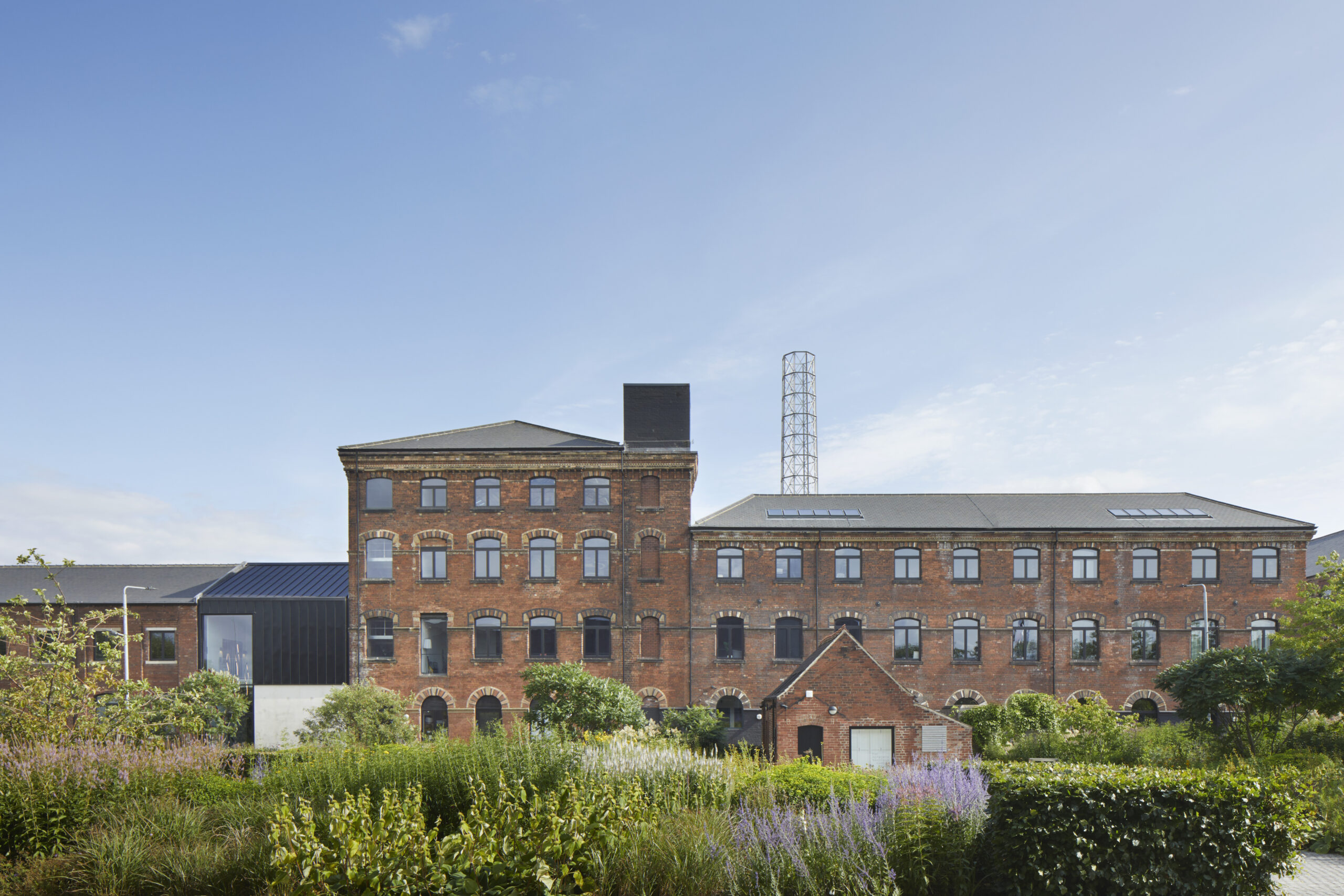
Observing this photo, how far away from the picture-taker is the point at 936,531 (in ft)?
104

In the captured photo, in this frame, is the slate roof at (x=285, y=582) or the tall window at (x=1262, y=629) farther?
the slate roof at (x=285, y=582)

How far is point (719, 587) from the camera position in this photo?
31359mm

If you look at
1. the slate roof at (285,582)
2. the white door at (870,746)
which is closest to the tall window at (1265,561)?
the white door at (870,746)

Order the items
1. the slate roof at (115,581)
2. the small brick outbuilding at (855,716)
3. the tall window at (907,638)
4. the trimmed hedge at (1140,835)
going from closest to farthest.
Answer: the trimmed hedge at (1140,835), the small brick outbuilding at (855,716), the tall window at (907,638), the slate roof at (115,581)

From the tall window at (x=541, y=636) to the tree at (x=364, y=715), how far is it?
504 cm

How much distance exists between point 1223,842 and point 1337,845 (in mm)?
7618

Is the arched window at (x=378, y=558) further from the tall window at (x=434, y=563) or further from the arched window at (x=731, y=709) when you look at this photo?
the arched window at (x=731, y=709)

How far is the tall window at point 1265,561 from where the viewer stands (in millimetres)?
31453

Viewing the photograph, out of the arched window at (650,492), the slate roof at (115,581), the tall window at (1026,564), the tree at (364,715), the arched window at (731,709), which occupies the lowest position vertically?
the arched window at (731,709)

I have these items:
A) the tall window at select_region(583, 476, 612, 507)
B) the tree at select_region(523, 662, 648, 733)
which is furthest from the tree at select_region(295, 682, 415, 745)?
the tall window at select_region(583, 476, 612, 507)

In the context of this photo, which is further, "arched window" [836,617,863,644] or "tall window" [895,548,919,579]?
"tall window" [895,548,919,579]

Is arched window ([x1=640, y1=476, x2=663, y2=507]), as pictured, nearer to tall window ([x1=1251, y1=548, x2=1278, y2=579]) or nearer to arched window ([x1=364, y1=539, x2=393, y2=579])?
arched window ([x1=364, y1=539, x2=393, y2=579])

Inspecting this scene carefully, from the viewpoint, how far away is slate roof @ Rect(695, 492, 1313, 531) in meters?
31.7

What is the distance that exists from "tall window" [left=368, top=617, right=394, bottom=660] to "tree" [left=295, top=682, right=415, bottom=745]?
8.88ft
